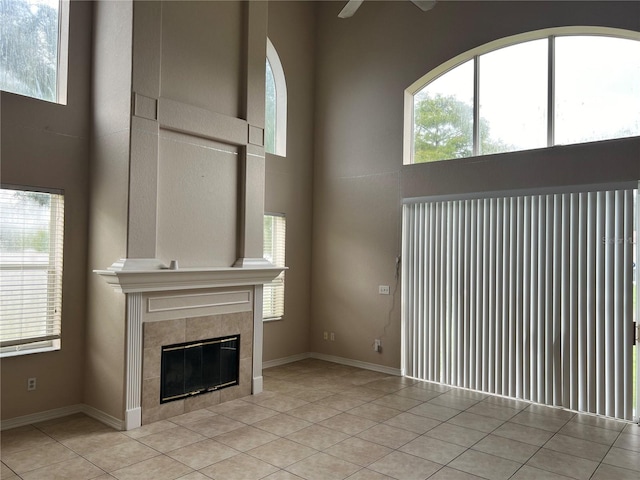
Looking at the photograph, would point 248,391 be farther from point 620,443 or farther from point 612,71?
point 612,71

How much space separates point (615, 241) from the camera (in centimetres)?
456

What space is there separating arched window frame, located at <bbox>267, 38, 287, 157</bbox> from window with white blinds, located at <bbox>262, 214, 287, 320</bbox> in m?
0.96

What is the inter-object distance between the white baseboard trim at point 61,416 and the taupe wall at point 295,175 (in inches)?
92.9

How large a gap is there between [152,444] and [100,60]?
350cm

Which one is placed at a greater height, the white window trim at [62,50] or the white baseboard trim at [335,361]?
the white window trim at [62,50]

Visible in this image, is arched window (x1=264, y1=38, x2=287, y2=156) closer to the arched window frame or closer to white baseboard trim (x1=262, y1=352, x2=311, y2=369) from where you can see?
the arched window frame

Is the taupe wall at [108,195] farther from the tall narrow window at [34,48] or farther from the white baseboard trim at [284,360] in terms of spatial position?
the white baseboard trim at [284,360]

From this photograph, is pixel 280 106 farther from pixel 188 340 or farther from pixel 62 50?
pixel 188 340

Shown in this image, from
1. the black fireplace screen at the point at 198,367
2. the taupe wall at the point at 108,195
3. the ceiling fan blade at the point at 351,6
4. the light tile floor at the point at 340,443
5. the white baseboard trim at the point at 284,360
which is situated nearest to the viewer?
the light tile floor at the point at 340,443

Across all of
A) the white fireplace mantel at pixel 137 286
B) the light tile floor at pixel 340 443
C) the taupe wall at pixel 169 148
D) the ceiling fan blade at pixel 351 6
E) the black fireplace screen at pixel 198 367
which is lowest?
the light tile floor at pixel 340 443

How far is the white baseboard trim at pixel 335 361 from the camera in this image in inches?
245

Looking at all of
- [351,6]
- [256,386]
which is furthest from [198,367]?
[351,6]

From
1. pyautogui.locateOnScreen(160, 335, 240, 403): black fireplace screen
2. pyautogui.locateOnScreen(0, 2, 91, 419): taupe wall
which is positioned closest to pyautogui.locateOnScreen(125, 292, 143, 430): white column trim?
pyautogui.locateOnScreen(160, 335, 240, 403): black fireplace screen

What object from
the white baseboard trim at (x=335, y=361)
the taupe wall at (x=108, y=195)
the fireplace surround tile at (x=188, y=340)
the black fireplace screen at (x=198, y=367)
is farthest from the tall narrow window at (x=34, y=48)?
the white baseboard trim at (x=335, y=361)
